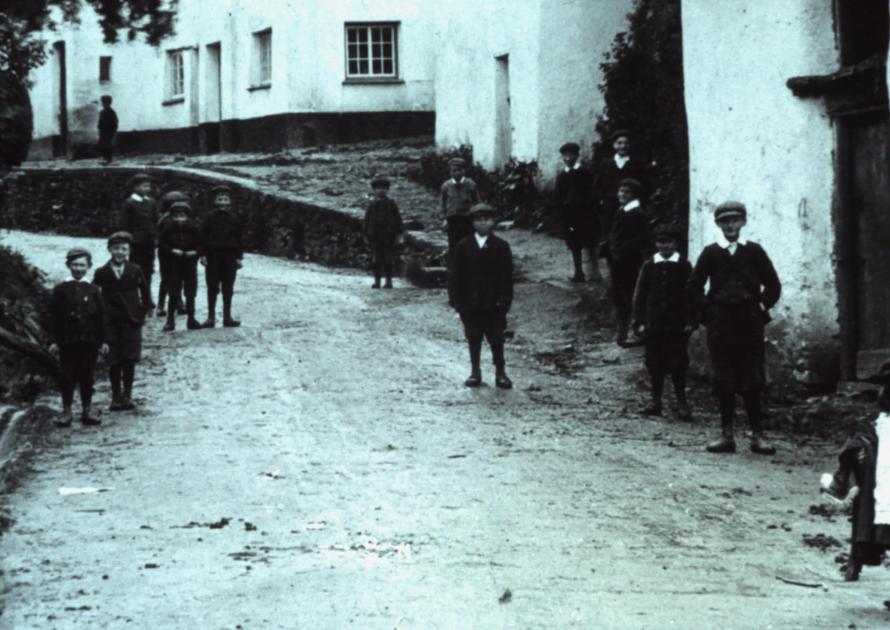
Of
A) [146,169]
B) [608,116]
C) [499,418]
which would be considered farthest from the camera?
[146,169]

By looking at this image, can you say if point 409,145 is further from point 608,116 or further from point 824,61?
point 824,61

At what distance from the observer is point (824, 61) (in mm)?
14406

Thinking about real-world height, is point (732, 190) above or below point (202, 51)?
below

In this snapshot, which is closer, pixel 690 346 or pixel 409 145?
pixel 690 346

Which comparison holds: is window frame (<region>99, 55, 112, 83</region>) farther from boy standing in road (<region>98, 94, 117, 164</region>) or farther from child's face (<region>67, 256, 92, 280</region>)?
child's face (<region>67, 256, 92, 280</region>)

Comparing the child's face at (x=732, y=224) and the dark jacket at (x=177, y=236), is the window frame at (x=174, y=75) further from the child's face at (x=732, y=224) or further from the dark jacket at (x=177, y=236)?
the child's face at (x=732, y=224)

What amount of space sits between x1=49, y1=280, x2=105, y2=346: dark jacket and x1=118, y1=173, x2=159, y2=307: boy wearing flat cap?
5.49m

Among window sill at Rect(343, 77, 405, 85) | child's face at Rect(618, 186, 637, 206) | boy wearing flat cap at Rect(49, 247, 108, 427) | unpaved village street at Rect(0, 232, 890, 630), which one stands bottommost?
unpaved village street at Rect(0, 232, 890, 630)

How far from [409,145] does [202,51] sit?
7.96 m

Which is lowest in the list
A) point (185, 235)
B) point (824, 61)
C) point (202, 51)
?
point (185, 235)

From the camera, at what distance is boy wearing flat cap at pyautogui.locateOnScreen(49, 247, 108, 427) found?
13.6 meters

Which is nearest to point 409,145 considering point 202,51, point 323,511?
point 202,51

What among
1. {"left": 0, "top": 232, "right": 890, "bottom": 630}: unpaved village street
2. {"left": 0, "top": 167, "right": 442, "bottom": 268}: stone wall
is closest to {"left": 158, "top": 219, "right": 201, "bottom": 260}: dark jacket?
{"left": 0, "top": 232, "right": 890, "bottom": 630}: unpaved village street

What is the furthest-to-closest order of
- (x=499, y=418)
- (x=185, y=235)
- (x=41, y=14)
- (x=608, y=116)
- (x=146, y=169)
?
(x=146, y=169) → (x=608, y=116) → (x=185, y=235) → (x=499, y=418) → (x=41, y=14)
